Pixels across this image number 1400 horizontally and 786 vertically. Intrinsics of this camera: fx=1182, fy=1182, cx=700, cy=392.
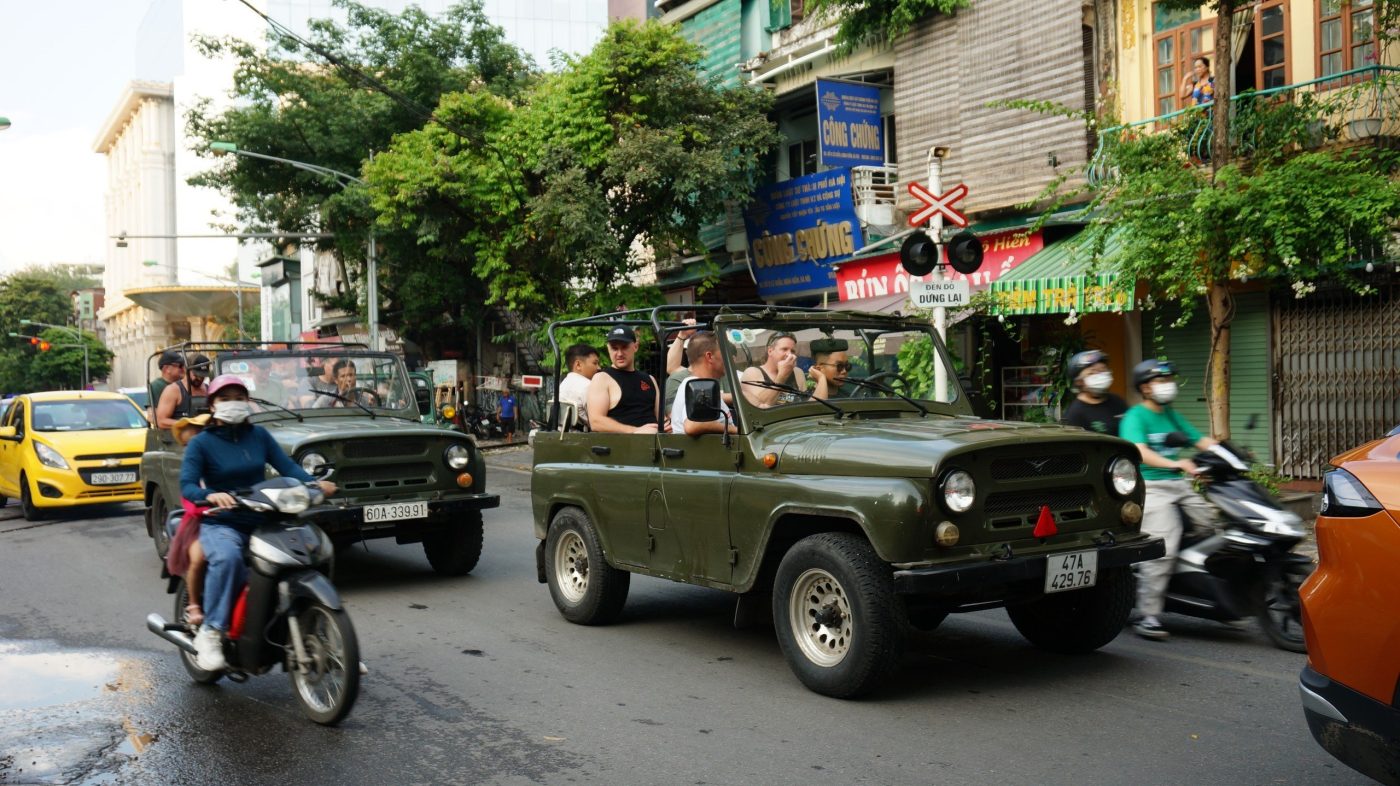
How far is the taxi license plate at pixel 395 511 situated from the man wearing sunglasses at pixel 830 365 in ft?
12.1

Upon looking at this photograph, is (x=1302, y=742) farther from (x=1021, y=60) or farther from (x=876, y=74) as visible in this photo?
(x=876, y=74)

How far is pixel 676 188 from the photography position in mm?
22078

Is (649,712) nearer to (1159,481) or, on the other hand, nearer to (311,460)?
(1159,481)

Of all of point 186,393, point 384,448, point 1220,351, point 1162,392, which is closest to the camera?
point 1162,392

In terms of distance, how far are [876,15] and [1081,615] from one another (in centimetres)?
1545

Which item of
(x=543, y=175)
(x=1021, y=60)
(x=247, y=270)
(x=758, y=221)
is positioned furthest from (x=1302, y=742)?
(x=247, y=270)

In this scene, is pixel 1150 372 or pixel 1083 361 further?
pixel 1083 361

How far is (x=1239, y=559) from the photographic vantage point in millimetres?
6871

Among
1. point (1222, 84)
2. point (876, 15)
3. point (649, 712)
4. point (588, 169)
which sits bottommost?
point (649, 712)

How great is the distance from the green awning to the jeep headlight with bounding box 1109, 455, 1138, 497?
7672mm

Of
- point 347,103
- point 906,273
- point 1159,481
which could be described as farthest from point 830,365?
point 347,103

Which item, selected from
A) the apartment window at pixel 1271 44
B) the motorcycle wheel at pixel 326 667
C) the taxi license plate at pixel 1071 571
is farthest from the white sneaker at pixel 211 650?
the apartment window at pixel 1271 44

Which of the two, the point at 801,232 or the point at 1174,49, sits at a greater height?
the point at 1174,49

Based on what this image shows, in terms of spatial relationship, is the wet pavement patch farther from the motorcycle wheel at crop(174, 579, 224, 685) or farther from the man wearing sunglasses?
the man wearing sunglasses
